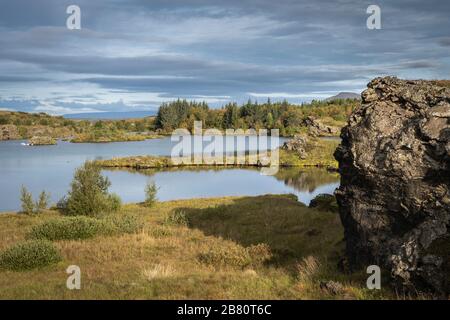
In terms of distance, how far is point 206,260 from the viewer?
18922 mm

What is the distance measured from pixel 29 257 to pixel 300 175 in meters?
67.0

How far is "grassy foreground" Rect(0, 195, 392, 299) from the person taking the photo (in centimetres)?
1296

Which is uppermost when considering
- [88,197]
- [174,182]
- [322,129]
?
[322,129]

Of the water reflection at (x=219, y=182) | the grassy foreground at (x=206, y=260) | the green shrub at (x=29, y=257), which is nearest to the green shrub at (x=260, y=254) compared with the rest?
the grassy foreground at (x=206, y=260)

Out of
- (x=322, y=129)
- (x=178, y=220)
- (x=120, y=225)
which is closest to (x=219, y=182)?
(x=178, y=220)

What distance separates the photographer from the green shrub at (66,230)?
2484cm

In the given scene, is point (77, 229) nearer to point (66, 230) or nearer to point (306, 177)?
point (66, 230)

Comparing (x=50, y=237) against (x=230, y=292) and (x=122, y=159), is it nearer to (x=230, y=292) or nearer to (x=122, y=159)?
(x=230, y=292)

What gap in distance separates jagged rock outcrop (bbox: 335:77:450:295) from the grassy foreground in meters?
1.21

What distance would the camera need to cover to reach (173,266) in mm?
17984

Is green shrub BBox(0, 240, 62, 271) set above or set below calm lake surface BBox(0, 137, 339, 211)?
above

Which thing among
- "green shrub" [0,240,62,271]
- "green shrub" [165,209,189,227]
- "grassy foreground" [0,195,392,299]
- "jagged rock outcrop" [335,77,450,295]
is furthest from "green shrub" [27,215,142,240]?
"jagged rock outcrop" [335,77,450,295]

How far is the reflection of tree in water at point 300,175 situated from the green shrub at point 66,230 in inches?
1648

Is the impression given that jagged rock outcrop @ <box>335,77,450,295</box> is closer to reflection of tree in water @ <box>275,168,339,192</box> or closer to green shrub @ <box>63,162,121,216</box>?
green shrub @ <box>63,162,121,216</box>
